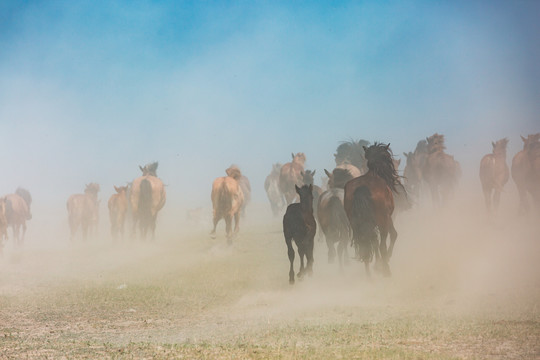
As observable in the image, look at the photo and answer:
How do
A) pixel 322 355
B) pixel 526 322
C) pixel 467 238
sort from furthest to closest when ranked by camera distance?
pixel 467 238, pixel 526 322, pixel 322 355

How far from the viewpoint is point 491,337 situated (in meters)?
7.83

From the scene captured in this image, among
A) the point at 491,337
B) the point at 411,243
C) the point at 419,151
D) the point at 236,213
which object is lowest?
the point at 491,337

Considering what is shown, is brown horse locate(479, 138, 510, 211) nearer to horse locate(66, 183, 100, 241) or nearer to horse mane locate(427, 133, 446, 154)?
horse mane locate(427, 133, 446, 154)

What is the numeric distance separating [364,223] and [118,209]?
20028 mm

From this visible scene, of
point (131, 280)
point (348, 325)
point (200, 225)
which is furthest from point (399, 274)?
point (200, 225)

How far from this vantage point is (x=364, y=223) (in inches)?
460

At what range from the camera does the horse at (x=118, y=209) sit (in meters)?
29.0

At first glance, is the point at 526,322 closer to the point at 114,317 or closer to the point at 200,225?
the point at 114,317

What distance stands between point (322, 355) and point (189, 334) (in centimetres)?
312

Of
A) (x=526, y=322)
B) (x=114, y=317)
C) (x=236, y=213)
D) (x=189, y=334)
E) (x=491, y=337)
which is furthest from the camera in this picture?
(x=236, y=213)

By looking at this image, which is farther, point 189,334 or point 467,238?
point 467,238

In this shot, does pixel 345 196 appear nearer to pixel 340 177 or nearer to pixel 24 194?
pixel 340 177

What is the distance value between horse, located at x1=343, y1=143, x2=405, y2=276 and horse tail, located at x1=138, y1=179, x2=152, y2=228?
51.5 ft

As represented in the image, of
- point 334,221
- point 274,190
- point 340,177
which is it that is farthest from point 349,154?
point 274,190
